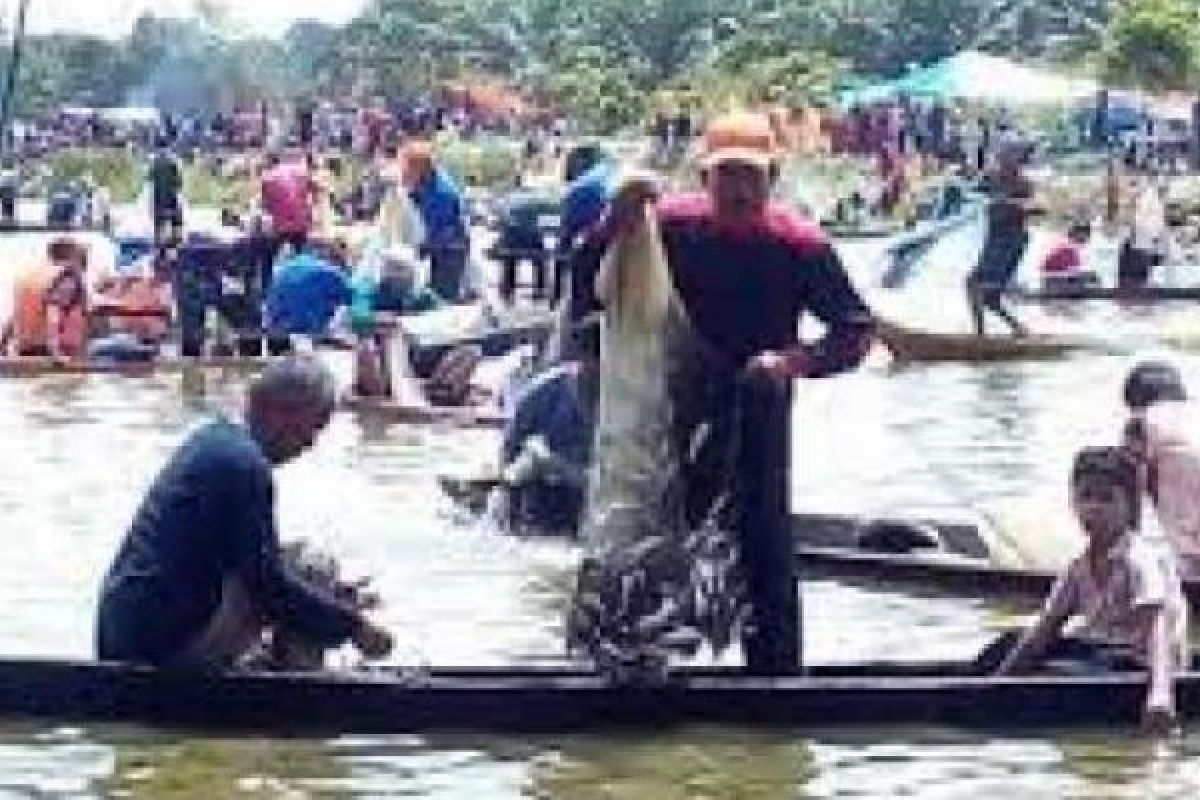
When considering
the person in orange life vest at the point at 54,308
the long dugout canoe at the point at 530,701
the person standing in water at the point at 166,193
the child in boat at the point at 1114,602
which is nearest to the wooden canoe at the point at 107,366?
the person in orange life vest at the point at 54,308

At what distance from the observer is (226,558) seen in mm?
10016

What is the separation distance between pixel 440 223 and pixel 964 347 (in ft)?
13.4

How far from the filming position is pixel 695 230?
1059cm

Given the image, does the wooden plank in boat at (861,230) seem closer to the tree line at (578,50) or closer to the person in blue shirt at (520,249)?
the person in blue shirt at (520,249)

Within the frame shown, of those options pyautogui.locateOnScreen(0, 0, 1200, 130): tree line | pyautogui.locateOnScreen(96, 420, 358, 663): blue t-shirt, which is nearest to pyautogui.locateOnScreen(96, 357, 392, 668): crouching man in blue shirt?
pyautogui.locateOnScreen(96, 420, 358, 663): blue t-shirt

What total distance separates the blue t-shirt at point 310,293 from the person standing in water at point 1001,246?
269 inches

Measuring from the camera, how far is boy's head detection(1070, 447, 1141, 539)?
10258 mm

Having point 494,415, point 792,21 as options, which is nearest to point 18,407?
point 494,415

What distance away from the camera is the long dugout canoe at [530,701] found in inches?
402

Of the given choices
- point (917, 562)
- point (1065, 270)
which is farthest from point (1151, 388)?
point (1065, 270)

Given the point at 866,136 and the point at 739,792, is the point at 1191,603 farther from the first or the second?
the point at 866,136

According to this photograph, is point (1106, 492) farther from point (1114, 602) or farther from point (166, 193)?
point (166, 193)

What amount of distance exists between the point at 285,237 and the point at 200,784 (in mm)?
15801

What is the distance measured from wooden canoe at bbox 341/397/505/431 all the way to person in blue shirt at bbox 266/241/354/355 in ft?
3.95
